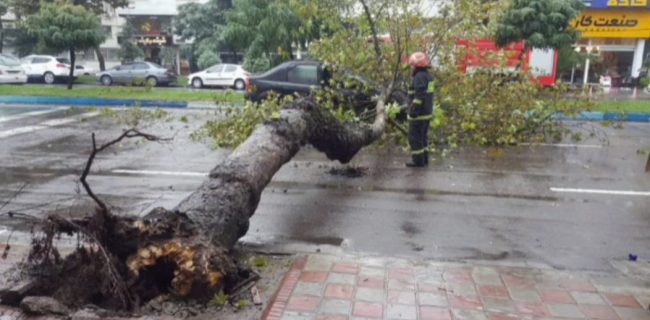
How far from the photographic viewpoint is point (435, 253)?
5.18 metres

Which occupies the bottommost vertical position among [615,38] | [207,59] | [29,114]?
[29,114]

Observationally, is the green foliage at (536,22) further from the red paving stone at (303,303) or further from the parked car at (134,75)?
the red paving stone at (303,303)

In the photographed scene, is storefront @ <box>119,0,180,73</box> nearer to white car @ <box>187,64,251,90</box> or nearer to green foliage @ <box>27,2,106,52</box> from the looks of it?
white car @ <box>187,64,251,90</box>

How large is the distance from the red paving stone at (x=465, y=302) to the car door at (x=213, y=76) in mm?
22561

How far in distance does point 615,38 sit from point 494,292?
92.4ft

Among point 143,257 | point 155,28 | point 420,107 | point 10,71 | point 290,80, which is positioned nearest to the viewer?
point 143,257

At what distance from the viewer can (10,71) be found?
22359mm

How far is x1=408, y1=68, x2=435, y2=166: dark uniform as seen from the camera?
846cm

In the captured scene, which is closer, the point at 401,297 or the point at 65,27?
the point at 401,297

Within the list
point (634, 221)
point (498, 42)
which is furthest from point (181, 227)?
point (498, 42)

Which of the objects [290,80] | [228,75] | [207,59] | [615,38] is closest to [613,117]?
[290,80]

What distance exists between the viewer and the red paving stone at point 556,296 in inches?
162

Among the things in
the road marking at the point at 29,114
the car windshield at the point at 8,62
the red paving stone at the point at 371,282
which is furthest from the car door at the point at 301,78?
the car windshield at the point at 8,62

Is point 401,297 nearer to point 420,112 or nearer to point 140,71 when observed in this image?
point 420,112
